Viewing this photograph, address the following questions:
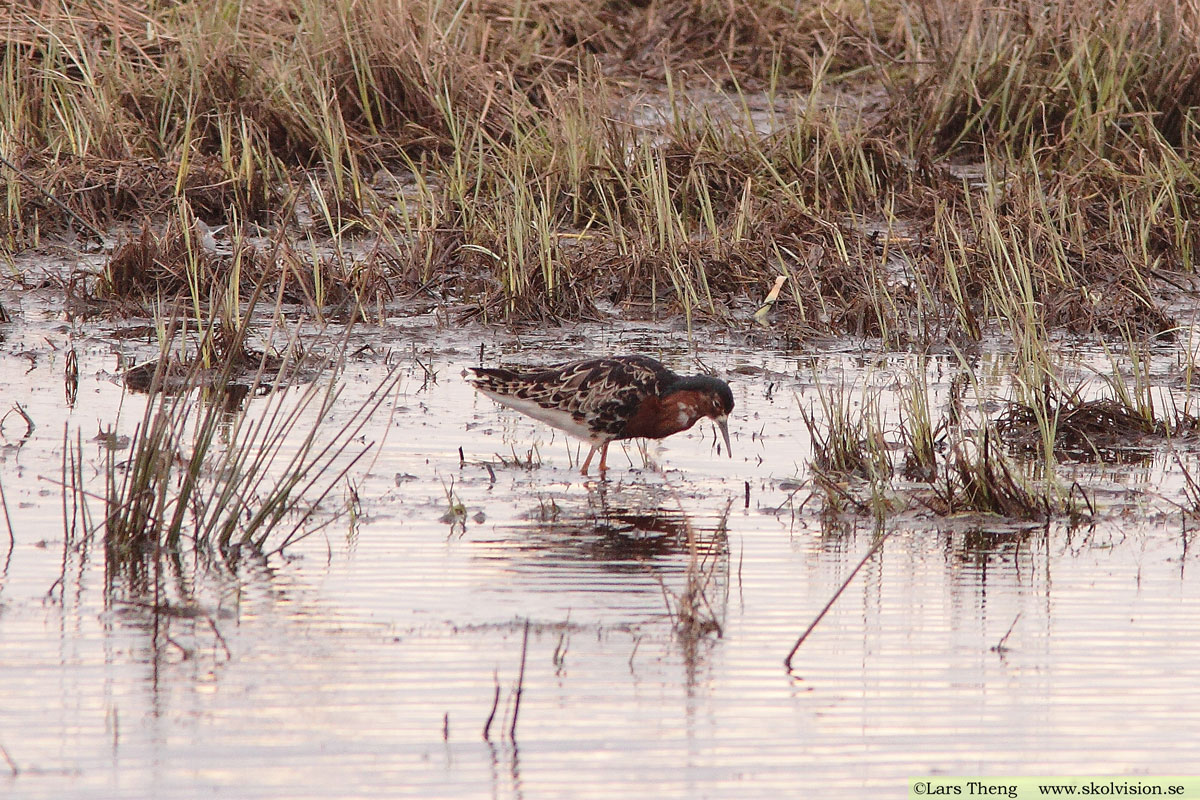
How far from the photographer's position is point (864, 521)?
6.38 metres

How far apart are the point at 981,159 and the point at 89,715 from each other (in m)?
8.62

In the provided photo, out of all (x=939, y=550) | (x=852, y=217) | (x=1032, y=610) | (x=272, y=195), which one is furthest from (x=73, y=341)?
(x=1032, y=610)

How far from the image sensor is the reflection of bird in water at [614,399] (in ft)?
24.7

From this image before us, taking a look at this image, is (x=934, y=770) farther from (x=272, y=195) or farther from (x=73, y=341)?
(x=272, y=195)

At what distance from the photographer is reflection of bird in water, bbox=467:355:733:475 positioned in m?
7.53

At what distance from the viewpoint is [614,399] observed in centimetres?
756

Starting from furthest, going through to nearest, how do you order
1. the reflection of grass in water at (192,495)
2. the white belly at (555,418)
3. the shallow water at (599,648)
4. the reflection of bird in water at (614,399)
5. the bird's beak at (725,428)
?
the white belly at (555,418) < the reflection of bird in water at (614,399) < the bird's beak at (725,428) < the reflection of grass in water at (192,495) < the shallow water at (599,648)

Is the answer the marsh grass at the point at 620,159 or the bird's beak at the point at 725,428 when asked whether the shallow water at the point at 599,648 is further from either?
the marsh grass at the point at 620,159

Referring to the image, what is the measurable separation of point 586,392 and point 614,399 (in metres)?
0.14

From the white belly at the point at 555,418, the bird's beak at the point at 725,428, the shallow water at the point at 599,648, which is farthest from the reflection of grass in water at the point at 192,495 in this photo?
the bird's beak at the point at 725,428

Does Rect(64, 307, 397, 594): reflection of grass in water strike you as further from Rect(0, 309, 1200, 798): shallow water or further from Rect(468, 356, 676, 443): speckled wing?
Rect(468, 356, 676, 443): speckled wing

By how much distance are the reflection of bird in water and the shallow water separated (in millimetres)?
377

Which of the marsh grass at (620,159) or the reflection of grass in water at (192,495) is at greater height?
the marsh grass at (620,159)

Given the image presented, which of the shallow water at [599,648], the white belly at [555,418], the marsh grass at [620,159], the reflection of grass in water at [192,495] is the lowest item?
the shallow water at [599,648]
